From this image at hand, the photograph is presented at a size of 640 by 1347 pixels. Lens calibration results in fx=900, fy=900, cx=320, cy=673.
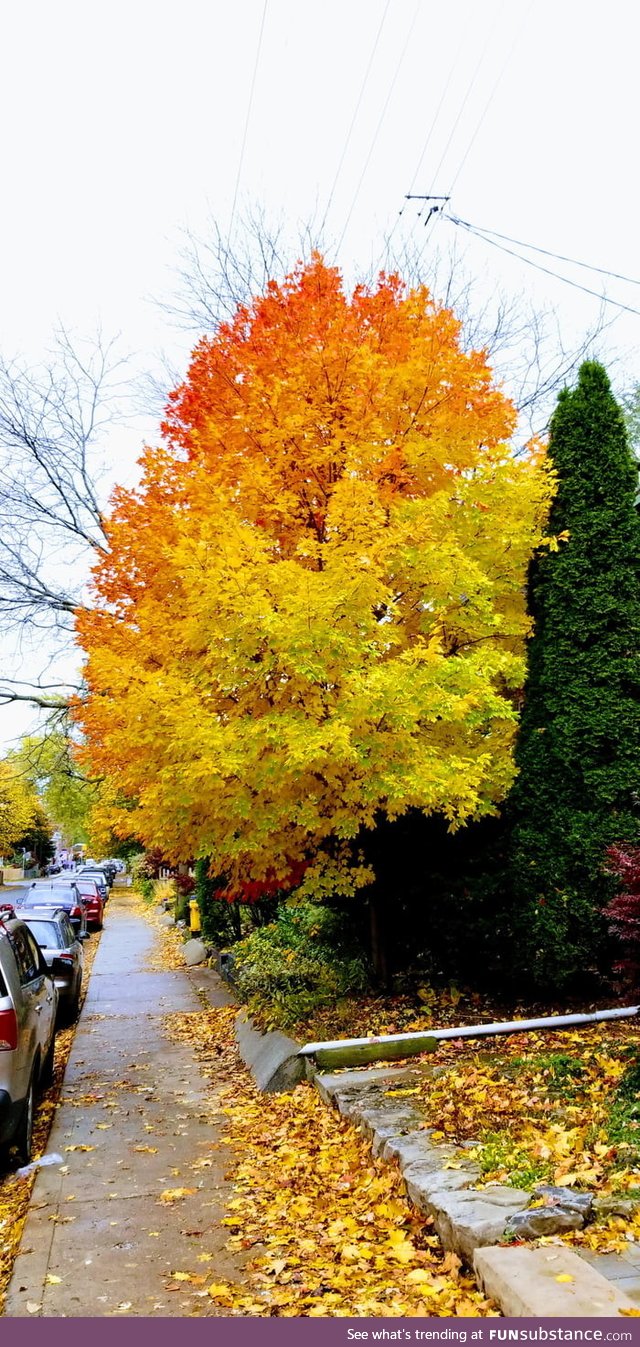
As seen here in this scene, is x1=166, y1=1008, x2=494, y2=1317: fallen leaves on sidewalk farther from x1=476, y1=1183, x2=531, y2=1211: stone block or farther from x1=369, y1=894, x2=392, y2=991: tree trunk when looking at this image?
x1=369, y1=894, x2=392, y2=991: tree trunk

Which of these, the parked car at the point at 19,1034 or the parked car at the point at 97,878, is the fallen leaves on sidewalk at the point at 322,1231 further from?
the parked car at the point at 97,878

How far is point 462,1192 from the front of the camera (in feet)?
15.3

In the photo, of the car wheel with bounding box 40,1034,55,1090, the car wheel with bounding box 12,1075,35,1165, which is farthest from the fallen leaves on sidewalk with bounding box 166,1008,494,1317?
the car wheel with bounding box 40,1034,55,1090

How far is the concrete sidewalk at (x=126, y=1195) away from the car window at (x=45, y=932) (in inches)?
81.8

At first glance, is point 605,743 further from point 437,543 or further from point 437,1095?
Answer: point 437,1095

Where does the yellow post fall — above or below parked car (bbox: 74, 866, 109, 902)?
below

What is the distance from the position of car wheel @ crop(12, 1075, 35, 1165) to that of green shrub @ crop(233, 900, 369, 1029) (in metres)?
3.11

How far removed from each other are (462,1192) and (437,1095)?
1865 mm

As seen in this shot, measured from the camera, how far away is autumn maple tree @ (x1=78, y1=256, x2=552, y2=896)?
767 cm

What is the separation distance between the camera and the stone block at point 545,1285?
3.36m
